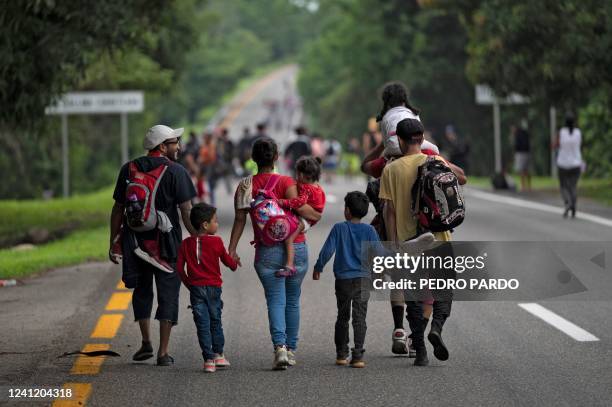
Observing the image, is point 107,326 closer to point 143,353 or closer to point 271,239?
point 143,353

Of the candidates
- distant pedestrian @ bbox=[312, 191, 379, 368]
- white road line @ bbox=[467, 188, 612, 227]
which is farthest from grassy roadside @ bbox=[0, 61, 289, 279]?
white road line @ bbox=[467, 188, 612, 227]

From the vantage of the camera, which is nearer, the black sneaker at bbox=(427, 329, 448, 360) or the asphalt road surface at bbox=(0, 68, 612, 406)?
the asphalt road surface at bbox=(0, 68, 612, 406)

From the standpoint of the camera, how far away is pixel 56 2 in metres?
20.5

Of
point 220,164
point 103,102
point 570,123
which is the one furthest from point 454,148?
point 570,123

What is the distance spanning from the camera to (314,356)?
986 cm

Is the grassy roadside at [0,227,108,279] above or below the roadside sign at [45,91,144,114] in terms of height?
below

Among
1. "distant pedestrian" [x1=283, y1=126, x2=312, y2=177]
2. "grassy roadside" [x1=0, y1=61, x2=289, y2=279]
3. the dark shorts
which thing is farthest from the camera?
"distant pedestrian" [x1=283, y1=126, x2=312, y2=177]

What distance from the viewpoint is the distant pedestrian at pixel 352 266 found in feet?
30.5

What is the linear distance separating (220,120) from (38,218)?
99.1 m

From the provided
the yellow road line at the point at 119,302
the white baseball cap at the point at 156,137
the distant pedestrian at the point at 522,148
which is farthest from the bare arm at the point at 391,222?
the distant pedestrian at the point at 522,148

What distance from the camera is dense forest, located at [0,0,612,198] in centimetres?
2130

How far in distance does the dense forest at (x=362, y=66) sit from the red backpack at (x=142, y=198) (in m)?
9.81

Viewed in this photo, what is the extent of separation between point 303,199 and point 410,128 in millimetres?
816

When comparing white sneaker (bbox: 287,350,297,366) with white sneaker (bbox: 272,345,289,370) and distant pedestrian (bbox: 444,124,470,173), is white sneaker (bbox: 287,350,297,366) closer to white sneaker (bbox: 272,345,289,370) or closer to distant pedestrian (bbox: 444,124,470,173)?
white sneaker (bbox: 272,345,289,370)
